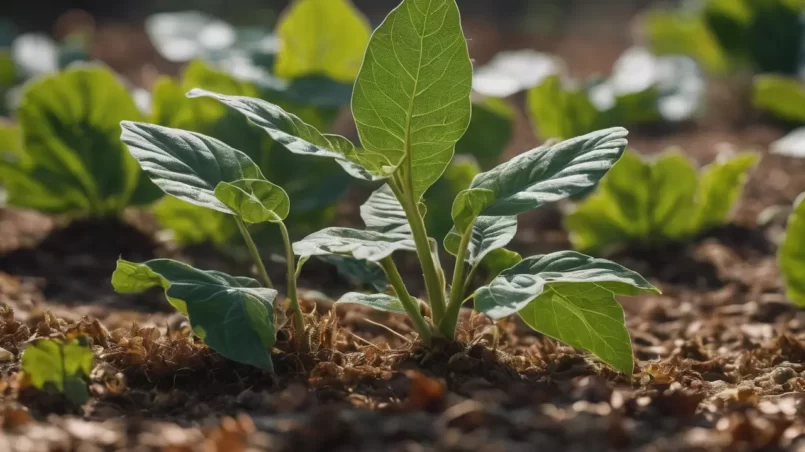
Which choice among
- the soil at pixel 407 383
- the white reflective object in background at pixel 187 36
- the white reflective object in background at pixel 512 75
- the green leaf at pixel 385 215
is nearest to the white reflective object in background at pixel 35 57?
the white reflective object in background at pixel 187 36

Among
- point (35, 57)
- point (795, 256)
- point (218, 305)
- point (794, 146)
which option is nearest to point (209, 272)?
point (218, 305)

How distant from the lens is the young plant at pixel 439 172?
1119 millimetres

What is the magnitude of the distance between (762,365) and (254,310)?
2.57 feet

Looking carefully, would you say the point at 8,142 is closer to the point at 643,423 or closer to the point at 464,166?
the point at 464,166

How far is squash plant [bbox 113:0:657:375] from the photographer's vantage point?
1.11 m

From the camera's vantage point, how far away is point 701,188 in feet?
6.84

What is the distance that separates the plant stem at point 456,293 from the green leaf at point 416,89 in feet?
0.29

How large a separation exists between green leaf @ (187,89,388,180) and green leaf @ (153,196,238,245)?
2.76 ft

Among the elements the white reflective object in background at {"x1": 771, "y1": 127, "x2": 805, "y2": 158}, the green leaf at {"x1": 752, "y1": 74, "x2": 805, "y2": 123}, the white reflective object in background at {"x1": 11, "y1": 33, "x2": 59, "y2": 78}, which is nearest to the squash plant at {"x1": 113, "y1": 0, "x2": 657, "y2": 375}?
the white reflective object in background at {"x1": 771, "y1": 127, "x2": 805, "y2": 158}

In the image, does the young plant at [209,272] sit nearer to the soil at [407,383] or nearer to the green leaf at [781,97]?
the soil at [407,383]

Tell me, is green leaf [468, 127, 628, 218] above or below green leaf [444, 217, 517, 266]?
above

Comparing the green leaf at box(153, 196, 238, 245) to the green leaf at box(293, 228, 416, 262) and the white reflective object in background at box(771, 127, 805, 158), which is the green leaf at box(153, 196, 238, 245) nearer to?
the green leaf at box(293, 228, 416, 262)

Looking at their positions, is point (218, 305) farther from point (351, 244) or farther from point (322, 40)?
point (322, 40)

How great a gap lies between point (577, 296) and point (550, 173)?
161mm
